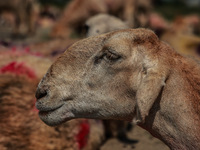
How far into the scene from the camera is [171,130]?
2.98m

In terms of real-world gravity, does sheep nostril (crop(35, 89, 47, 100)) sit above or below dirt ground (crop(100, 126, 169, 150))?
above

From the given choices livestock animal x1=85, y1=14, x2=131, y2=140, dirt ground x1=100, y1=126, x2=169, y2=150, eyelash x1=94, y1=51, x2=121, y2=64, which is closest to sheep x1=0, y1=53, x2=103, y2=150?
dirt ground x1=100, y1=126, x2=169, y2=150

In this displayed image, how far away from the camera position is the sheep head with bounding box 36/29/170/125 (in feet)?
9.93

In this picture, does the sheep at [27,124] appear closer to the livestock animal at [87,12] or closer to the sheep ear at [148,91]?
the sheep ear at [148,91]

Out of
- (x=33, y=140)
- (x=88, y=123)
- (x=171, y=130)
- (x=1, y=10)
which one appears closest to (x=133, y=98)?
(x=171, y=130)

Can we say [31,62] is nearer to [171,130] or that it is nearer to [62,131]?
[62,131]

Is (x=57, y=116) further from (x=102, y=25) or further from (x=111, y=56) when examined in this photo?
(x=102, y=25)

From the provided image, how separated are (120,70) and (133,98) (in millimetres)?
261

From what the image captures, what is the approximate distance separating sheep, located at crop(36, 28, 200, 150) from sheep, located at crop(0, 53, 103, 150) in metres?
0.95

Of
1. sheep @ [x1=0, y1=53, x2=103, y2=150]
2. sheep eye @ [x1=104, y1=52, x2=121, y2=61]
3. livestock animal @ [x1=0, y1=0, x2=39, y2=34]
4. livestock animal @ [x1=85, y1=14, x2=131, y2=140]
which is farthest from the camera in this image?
livestock animal @ [x1=0, y1=0, x2=39, y2=34]

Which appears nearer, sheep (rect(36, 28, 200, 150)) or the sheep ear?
the sheep ear

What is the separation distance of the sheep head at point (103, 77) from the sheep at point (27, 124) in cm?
95

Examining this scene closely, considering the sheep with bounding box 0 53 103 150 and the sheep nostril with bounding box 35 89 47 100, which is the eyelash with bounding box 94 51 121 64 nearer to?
the sheep nostril with bounding box 35 89 47 100

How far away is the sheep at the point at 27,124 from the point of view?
416 cm
